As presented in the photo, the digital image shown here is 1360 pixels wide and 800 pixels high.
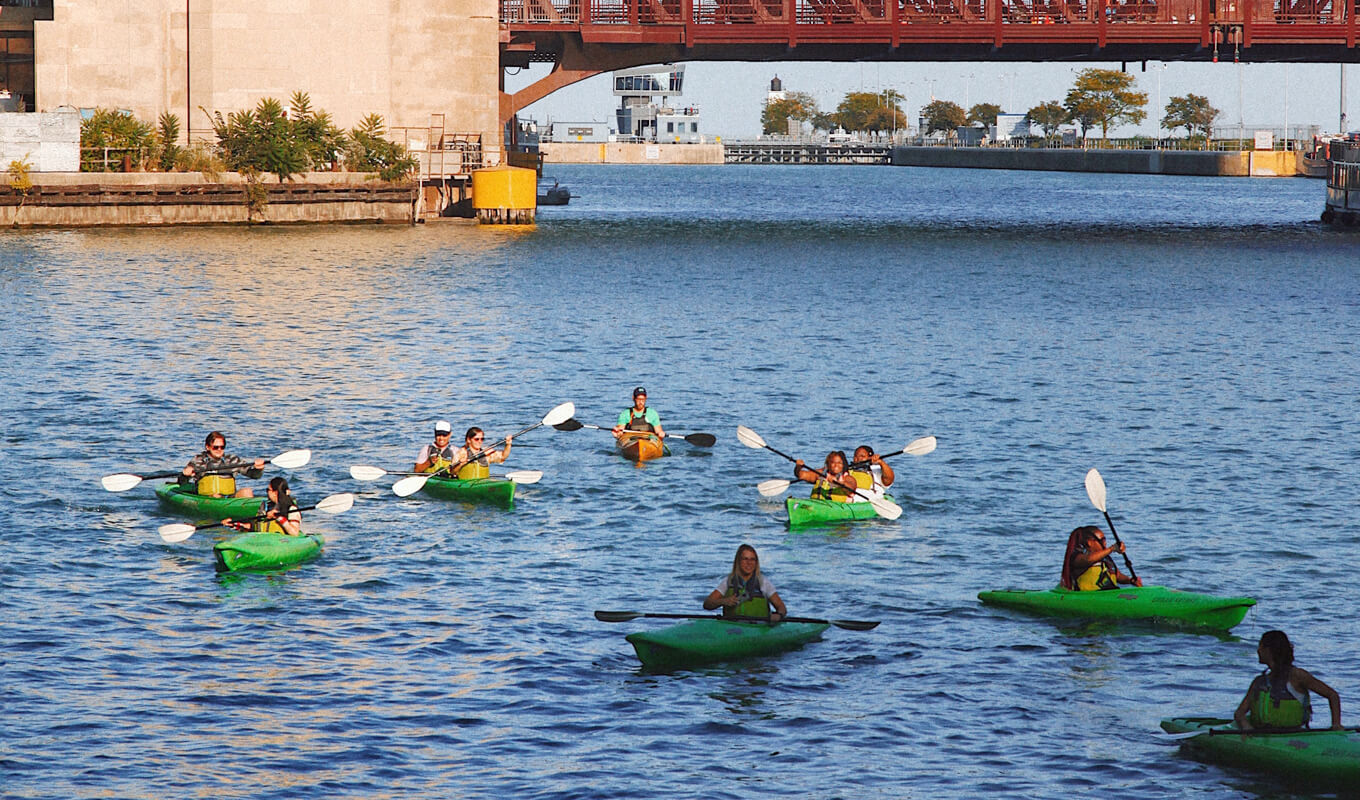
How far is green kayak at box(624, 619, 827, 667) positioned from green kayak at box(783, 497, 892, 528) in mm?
6401

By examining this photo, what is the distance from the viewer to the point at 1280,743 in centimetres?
1733

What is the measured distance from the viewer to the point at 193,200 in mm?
86500

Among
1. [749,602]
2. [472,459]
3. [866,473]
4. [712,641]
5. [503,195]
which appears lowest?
[712,641]

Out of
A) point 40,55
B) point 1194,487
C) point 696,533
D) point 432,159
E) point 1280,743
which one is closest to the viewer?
point 1280,743

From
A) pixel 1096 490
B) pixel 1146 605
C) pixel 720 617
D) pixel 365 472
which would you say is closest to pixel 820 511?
pixel 1096 490

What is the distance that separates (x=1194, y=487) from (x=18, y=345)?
32.2 meters

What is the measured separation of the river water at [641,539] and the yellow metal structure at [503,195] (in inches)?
1307

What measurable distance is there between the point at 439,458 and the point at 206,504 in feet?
14.3

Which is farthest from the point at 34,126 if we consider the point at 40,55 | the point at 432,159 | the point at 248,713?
the point at 248,713

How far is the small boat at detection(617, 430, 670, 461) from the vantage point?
33719mm

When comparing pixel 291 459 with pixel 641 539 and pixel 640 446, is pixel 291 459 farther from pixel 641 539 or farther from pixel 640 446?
pixel 640 446

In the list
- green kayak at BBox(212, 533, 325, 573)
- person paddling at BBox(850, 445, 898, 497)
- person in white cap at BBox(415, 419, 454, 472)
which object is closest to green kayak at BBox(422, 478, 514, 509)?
person in white cap at BBox(415, 419, 454, 472)

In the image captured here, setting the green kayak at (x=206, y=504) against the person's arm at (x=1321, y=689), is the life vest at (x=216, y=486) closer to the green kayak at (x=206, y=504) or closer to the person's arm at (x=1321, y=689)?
the green kayak at (x=206, y=504)

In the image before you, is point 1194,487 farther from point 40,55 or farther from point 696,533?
point 40,55
